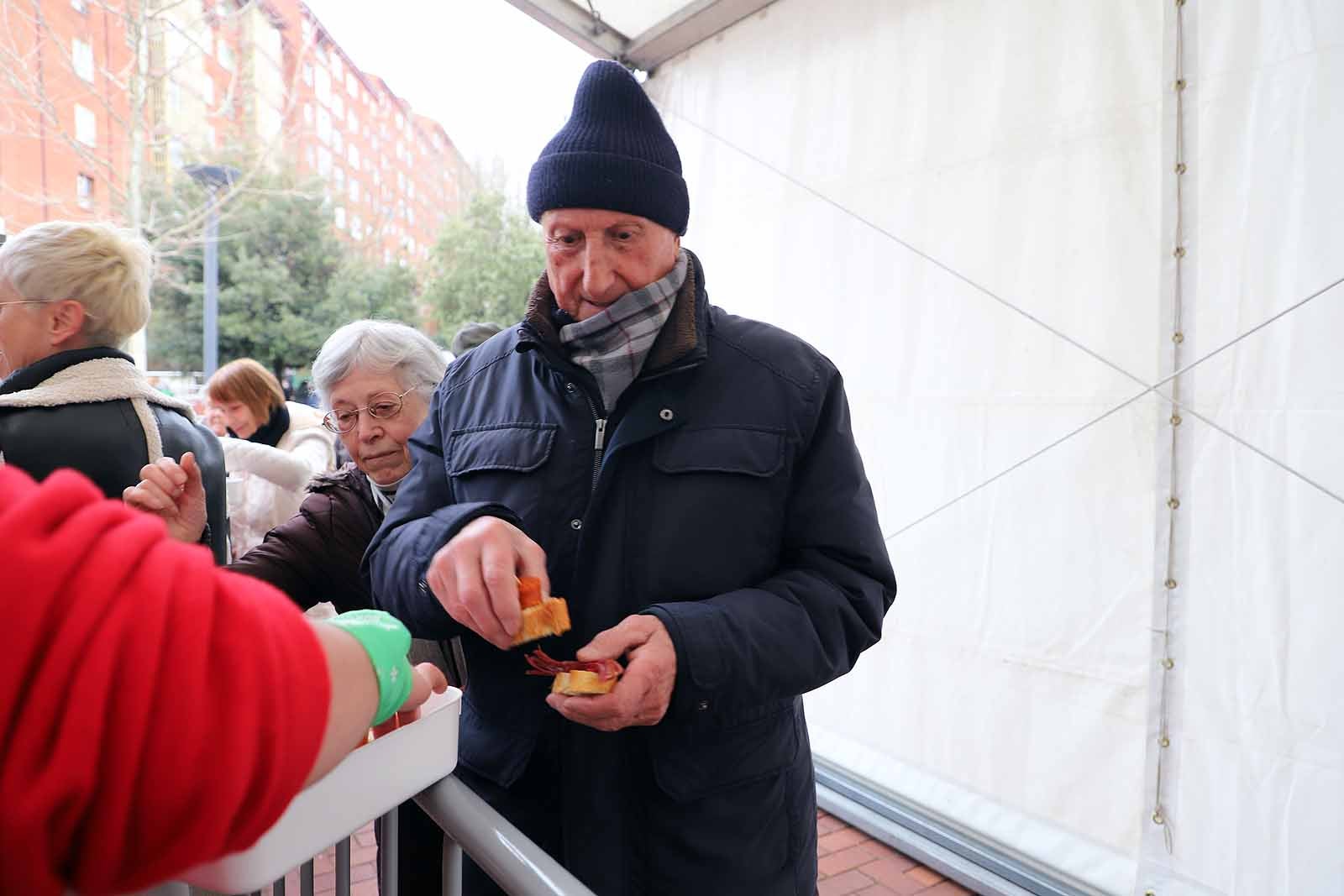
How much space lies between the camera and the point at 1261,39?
6.40 feet

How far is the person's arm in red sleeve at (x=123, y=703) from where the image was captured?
1.46 ft

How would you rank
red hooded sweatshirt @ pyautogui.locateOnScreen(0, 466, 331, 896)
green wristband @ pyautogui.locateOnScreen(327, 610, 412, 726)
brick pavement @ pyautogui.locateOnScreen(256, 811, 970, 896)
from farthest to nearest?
brick pavement @ pyautogui.locateOnScreen(256, 811, 970, 896), green wristband @ pyautogui.locateOnScreen(327, 610, 412, 726), red hooded sweatshirt @ pyautogui.locateOnScreen(0, 466, 331, 896)

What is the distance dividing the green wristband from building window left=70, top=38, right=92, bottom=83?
31.8 feet

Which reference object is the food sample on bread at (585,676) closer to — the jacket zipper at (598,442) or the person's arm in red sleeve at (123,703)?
the jacket zipper at (598,442)

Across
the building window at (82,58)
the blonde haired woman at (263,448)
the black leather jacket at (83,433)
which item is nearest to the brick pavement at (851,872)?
the blonde haired woman at (263,448)

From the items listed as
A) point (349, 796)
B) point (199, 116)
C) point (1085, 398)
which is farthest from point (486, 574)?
point (199, 116)

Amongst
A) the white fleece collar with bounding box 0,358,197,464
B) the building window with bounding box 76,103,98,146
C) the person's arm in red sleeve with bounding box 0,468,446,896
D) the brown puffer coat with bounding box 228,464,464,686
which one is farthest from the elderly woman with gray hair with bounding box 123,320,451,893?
the building window with bounding box 76,103,98,146

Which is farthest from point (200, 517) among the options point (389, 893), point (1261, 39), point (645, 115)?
point (1261, 39)

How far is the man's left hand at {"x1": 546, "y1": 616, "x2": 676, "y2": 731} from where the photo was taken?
1008mm

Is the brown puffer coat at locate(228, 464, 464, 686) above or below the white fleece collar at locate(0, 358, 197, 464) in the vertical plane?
below

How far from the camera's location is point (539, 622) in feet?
3.38

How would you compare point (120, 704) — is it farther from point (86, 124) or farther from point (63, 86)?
point (86, 124)

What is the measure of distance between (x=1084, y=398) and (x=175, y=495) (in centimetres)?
243

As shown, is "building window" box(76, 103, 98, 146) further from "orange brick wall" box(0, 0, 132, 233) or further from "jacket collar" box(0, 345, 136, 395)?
"jacket collar" box(0, 345, 136, 395)
